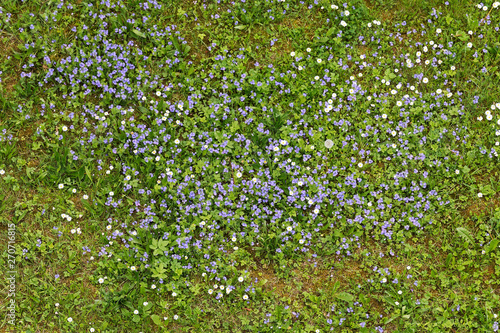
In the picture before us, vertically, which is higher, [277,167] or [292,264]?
[277,167]

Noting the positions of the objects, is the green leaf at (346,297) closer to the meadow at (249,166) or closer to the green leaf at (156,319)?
the meadow at (249,166)

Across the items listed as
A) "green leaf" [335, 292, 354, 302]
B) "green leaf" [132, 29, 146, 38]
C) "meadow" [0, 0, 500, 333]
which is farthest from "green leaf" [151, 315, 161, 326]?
"green leaf" [132, 29, 146, 38]

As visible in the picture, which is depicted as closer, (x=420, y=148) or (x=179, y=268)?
(x=179, y=268)

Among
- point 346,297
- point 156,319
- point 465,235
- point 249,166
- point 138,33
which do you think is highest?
point 138,33

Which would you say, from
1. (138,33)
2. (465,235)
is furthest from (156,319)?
(465,235)

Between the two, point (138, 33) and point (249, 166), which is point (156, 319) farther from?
point (138, 33)

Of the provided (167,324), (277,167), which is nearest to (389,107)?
(277,167)

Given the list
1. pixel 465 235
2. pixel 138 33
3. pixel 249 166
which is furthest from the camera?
pixel 138 33

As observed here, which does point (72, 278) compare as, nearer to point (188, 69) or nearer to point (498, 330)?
point (188, 69)

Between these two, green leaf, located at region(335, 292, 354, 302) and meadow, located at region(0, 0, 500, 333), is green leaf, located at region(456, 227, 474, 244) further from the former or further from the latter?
green leaf, located at region(335, 292, 354, 302)
